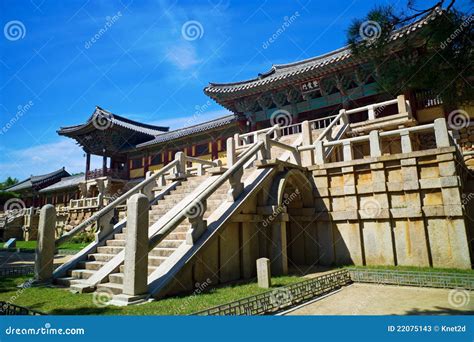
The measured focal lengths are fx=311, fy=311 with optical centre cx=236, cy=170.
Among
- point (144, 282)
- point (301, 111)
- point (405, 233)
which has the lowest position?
point (144, 282)

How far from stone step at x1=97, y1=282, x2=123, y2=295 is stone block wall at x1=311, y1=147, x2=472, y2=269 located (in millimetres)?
6815

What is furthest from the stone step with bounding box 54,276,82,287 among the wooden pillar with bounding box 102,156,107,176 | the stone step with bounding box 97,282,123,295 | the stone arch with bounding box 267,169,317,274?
the wooden pillar with bounding box 102,156,107,176

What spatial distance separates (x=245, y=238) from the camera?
8781 mm

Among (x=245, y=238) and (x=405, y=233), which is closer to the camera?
(x=245, y=238)

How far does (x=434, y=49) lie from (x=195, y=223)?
20.8ft

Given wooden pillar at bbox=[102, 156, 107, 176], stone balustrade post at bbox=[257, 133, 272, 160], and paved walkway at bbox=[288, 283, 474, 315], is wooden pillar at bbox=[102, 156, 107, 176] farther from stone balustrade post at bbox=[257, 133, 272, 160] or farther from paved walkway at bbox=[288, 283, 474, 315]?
paved walkway at bbox=[288, 283, 474, 315]

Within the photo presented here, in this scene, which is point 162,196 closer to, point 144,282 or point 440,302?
point 144,282

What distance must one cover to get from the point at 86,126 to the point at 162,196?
24.1m

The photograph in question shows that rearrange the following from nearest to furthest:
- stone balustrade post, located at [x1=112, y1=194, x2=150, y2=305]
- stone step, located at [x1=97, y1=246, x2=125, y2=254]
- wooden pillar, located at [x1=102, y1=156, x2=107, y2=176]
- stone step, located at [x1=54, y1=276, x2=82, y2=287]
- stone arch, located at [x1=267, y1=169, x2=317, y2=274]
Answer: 1. stone balustrade post, located at [x1=112, y1=194, x2=150, y2=305]
2. stone step, located at [x1=54, y1=276, x2=82, y2=287]
3. stone step, located at [x1=97, y1=246, x2=125, y2=254]
4. stone arch, located at [x1=267, y1=169, x2=317, y2=274]
5. wooden pillar, located at [x1=102, y1=156, x2=107, y2=176]

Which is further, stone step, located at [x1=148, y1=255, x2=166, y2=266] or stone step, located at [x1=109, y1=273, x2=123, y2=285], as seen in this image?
stone step, located at [x1=148, y1=255, x2=166, y2=266]

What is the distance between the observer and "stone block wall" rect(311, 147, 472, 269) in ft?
28.8

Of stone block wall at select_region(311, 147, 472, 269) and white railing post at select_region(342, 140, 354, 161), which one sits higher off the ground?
white railing post at select_region(342, 140, 354, 161)

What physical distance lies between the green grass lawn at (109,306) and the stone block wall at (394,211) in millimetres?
3592

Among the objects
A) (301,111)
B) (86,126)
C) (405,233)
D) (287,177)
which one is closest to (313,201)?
(287,177)
